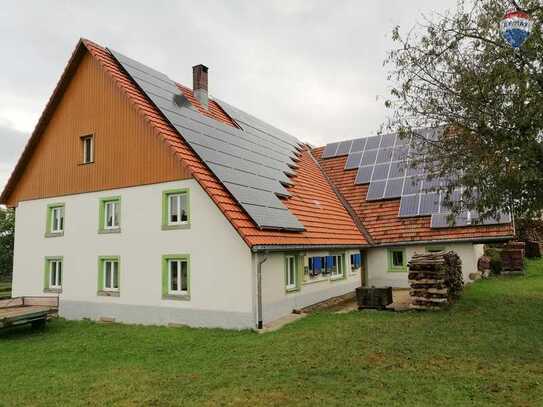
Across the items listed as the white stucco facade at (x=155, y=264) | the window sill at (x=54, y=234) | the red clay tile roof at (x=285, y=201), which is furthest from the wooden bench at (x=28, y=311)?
the red clay tile roof at (x=285, y=201)

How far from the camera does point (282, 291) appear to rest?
45.5 feet

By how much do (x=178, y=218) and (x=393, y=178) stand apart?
1285cm

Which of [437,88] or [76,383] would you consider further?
[437,88]

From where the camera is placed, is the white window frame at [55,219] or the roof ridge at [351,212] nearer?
the white window frame at [55,219]

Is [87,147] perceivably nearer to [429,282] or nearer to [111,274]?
[111,274]

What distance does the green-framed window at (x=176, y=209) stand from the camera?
13938 mm

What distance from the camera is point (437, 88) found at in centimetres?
1091

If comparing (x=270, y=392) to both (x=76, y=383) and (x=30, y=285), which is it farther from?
(x=30, y=285)

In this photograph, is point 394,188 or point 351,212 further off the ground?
point 394,188

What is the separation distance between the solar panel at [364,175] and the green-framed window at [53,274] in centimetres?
1504

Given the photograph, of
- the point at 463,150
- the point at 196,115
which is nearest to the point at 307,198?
the point at 196,115

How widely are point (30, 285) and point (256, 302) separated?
10669 millimetres

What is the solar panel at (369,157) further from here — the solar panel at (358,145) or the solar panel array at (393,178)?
A: the solar panel at (358,145)


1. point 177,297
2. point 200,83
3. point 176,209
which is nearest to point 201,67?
point 200,83
